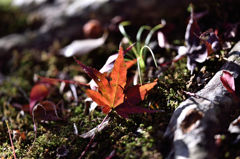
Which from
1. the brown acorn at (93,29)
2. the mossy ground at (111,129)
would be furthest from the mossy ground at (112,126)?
the brown acorn at (93,29)

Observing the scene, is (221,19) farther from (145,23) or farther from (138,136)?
(138,136)

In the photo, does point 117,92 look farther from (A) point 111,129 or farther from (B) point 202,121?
(B) point 202,121

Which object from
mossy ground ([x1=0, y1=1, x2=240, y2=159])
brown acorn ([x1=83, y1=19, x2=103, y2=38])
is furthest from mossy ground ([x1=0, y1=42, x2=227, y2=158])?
brown acorn ([x1=83, y1=19, x2=103, y2=38])

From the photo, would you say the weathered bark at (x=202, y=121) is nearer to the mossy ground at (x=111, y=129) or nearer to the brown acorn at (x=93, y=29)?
the mossy ground at (x=111, y=129)

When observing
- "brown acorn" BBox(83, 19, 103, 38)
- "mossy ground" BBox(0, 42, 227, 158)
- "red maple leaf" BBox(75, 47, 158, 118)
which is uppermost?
"brown acorn" BBox(83, 19, 103, 38)

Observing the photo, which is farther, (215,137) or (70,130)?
(70,130)

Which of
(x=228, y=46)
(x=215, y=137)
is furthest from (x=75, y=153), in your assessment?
(x=228, y=46)

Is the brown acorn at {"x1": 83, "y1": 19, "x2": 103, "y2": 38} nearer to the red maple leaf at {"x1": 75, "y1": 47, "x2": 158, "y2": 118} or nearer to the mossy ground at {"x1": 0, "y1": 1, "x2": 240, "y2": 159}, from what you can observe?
the mossy ground at {"x1": 0, "y1": 1, "x2": 240, "y2": 159}

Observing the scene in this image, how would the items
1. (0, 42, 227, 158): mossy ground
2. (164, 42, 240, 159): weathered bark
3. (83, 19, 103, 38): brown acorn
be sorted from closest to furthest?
(164, 42, 240, 159): weathered bark → (0, 42, 227, 158): mossy ground → (83, 19, 103, 38): brown acorn
